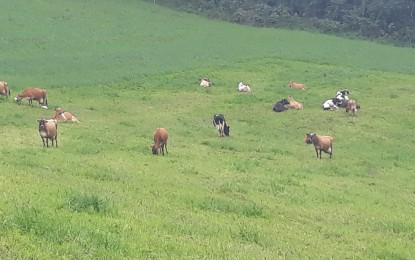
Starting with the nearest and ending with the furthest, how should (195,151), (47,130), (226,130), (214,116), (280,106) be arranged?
(47,130) < (195,151) < (226,130) < (214,116) < (280,106)

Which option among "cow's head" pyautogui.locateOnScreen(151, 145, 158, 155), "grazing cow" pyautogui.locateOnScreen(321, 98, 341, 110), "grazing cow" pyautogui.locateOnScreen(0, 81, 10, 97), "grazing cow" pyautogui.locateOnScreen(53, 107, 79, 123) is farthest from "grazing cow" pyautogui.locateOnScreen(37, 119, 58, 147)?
"grazing cow" pyautogui.locateOnScreen(321, 98, 341, 110)

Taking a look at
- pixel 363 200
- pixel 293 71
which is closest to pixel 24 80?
pixel 293 71

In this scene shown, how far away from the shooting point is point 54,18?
56.7 metres

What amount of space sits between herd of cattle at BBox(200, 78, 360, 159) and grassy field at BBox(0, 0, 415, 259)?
0.49 metres

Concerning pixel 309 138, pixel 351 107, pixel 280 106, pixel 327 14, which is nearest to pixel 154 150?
pixel 309 138

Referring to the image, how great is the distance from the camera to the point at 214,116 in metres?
27.1

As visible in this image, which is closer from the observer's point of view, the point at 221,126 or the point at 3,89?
the point at 221,126

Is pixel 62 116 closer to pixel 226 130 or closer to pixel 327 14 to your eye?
pixel 226 130

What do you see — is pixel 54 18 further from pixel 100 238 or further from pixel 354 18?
pixel 100 238

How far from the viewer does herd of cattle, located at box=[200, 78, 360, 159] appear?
24.2 m

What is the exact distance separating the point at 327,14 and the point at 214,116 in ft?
174

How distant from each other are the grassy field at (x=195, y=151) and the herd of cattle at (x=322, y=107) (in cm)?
49

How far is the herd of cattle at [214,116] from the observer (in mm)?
20484

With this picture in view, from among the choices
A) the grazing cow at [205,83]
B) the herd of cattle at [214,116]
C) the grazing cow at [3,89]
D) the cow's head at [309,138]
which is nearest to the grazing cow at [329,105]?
the herd of cattle at [214,116]
